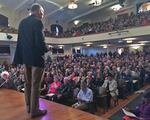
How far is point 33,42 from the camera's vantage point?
96.3 inches

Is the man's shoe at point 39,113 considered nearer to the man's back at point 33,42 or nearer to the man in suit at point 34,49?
the man in suit at point 34,49

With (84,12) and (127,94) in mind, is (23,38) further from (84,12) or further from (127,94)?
(84,12)

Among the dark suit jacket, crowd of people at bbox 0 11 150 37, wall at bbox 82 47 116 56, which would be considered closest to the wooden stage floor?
the dark suit jacket

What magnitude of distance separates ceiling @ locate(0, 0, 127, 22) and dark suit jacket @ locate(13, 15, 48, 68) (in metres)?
14.7

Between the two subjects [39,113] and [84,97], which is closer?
[39,113]

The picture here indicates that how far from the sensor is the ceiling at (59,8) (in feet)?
56.2

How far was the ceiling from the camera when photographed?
17116 millimetres

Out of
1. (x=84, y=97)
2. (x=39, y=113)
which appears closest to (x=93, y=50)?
(x=84, y=97)

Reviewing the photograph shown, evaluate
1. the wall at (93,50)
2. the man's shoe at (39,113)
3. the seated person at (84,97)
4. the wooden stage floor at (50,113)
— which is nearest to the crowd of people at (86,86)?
the seated person at (84,97)

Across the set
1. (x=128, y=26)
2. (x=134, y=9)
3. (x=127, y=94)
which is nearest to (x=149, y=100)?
(x=127, y=94)

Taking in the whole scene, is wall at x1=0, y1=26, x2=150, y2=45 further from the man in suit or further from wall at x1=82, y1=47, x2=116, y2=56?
the man in suit

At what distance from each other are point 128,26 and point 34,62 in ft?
47.0

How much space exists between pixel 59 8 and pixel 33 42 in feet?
55.8

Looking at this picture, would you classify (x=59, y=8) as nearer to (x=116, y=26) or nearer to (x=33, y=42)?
(x=116, y=26)
